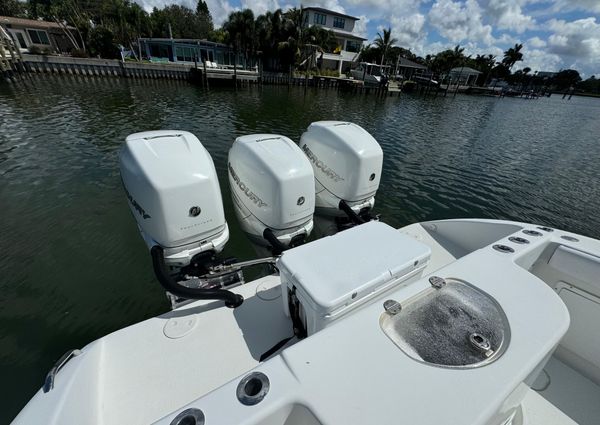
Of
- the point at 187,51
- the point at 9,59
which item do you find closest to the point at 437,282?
the point at 9,59

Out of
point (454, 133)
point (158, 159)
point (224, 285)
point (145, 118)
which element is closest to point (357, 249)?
point (224, 285)

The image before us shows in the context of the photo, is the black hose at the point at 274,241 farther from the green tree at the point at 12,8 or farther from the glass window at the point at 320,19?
the green tree at the point at 12,8

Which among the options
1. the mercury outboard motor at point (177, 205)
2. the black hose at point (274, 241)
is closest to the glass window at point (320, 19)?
the mercury outboard motor at point (177, 205)

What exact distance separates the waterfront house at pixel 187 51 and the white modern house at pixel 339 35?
10.9 meters

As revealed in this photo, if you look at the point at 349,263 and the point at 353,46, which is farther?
the point at 353,46

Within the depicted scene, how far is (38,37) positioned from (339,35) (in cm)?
3417

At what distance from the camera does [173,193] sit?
1.95 metres

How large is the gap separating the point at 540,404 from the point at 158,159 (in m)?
2.96

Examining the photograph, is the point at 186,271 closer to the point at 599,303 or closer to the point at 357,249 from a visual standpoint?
the point at 357,249

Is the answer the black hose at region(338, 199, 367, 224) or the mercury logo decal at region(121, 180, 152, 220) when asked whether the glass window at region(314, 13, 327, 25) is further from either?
the mercury logo decal at region(121, 180, 152, 220)

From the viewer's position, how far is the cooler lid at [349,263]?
1.26m

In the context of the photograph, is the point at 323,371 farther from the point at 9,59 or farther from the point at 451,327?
the point at 9,59

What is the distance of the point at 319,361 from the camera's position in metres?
0.88

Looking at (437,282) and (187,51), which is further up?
(187,51)
